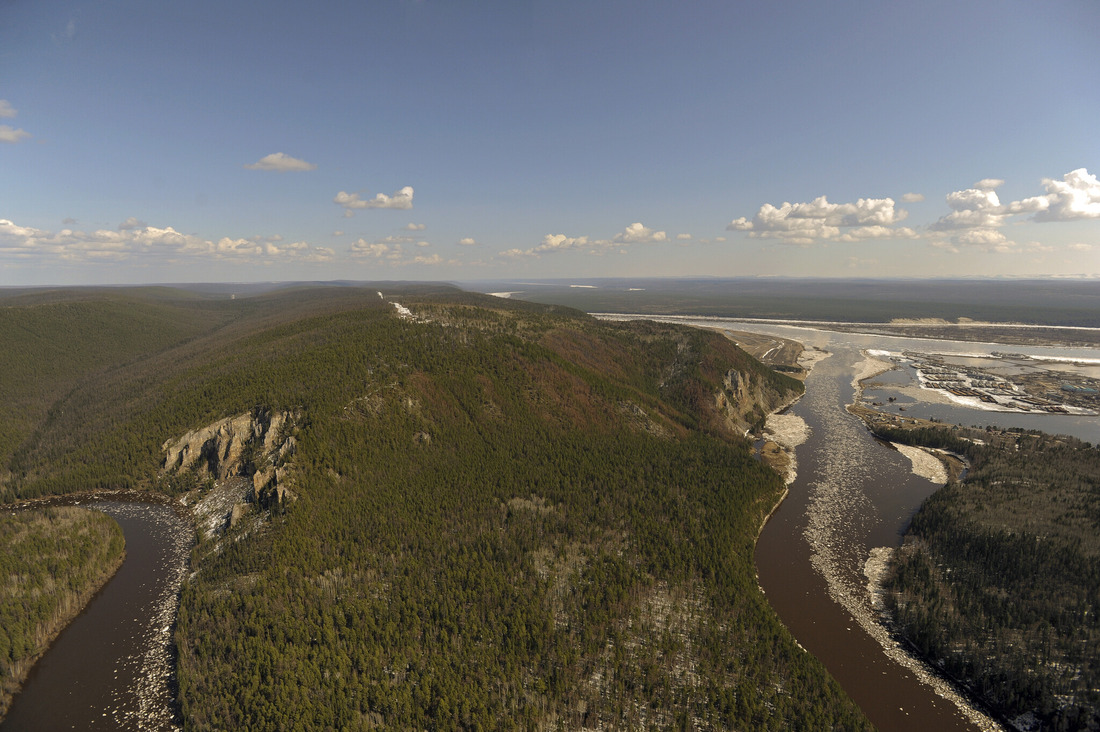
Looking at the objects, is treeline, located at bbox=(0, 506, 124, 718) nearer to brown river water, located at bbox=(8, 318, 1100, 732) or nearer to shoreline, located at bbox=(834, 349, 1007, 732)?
brown river water, located at bbox=(8, 318, 1100, 732)

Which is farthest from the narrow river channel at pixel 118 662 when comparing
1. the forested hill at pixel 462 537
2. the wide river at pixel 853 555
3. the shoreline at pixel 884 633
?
the shoreline at pixel 884 633

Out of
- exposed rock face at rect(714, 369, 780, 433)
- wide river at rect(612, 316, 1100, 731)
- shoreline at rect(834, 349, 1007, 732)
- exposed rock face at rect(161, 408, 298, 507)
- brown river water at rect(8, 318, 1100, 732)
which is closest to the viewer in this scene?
brown river water at rect(8, 318, 1100, 732)

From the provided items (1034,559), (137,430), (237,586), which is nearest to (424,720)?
(237,586)

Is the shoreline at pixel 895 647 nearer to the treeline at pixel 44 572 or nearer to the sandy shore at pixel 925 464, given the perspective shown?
the sandy shore at pixel 925 464

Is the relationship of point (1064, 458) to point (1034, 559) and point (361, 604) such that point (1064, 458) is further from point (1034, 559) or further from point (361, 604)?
point (361, 604)

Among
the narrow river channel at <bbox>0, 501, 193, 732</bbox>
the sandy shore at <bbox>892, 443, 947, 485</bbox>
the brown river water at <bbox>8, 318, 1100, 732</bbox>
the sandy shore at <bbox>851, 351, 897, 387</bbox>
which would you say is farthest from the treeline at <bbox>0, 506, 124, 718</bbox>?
the sandy shore at <bbox>851, 351, 897, 387</bbox>

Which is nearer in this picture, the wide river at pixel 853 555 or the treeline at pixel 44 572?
the wide river at pixel 853 555
